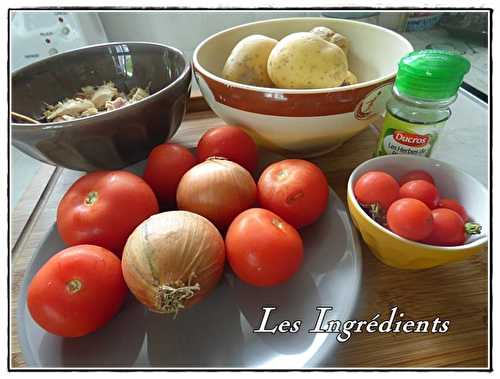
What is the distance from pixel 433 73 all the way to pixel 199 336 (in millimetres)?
364

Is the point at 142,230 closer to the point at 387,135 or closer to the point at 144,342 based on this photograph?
the point at 144,342

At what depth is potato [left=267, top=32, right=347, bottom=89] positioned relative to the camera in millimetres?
455

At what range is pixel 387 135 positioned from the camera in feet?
1.43

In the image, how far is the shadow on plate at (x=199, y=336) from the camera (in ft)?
1.09

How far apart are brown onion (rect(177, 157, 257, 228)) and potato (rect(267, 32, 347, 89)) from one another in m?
0.15

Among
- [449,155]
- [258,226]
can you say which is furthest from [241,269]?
[449,155]

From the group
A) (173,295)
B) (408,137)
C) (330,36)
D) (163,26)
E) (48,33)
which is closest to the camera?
(173,295)

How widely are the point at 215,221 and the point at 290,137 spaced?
16 cm

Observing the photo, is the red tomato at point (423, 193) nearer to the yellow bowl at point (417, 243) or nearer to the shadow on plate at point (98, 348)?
the yellow bowl at point (417, 243)

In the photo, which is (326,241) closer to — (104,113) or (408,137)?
(408,137)

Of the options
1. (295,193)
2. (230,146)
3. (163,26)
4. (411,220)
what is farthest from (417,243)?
(163,26)

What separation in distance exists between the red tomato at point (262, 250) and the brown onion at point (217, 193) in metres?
0.03

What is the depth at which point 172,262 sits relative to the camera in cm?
32

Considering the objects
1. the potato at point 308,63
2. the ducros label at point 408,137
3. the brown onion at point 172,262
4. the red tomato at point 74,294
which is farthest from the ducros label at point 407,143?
the red tomato at point 74,294
